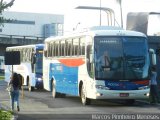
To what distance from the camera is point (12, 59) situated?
24.2m

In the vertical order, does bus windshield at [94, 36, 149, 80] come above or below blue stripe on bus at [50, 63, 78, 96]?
above

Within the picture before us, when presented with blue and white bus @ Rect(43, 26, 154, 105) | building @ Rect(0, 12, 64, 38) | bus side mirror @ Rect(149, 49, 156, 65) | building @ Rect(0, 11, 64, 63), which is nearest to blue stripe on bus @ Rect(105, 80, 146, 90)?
blue and white bus @ Rect(43, 26, 154, 105)

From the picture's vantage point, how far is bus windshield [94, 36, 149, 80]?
24.7 m

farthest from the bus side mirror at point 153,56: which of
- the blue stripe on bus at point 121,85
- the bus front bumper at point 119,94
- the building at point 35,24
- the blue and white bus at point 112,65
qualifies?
the building at point 35,24

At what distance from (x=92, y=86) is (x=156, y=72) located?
359cm

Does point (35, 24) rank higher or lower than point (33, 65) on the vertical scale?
higher

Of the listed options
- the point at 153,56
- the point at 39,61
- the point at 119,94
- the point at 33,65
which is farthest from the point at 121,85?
the point at 33,65

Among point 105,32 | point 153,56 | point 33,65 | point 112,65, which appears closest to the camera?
point 112,65

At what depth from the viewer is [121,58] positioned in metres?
25.0

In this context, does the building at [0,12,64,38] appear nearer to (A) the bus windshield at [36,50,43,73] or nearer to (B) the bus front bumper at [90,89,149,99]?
(A) the bus windshield at [36,50,43,73]

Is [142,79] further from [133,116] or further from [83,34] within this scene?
[133,116]

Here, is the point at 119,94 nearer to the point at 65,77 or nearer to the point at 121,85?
the point at 121,85

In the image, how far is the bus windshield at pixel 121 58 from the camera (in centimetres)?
2472

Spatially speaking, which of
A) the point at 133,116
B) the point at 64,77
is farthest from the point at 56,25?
the point at 133,116
